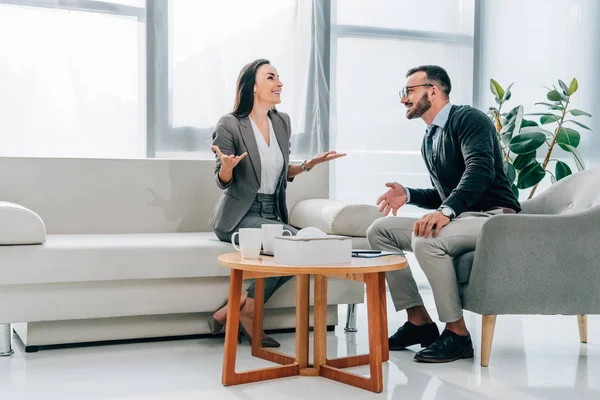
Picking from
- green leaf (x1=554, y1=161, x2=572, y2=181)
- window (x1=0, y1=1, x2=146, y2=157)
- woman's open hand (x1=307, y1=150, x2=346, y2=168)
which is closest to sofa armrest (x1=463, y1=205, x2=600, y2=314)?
woman's open hand (x1=307, y1=150, x2=346, y2=168)

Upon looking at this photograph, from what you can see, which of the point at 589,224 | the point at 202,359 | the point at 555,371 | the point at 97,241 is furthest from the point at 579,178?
the point at 97,241

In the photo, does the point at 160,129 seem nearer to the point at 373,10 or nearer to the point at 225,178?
the point at 225,178

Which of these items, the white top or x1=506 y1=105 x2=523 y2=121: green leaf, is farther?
x1=506 y1=105 x2=523 y2=121: green leaf

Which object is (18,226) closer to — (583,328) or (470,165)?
(470,165)

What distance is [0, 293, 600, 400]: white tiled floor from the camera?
2172mm

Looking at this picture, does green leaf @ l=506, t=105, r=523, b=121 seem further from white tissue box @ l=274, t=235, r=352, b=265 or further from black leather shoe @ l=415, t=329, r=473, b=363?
white tissue box @ l=274, t=235, r=352, b=265

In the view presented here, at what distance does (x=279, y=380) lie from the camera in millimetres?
2328

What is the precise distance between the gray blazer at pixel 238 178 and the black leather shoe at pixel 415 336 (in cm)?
74

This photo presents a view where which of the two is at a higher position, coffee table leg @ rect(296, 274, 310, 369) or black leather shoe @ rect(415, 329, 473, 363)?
coffee table leg @ rect(296, 274, 310, 369)

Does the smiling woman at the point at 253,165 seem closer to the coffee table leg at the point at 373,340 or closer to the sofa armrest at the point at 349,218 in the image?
the sofa armrest at the point at 349,218

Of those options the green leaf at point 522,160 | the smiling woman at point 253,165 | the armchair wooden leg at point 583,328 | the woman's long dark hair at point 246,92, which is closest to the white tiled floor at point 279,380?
the armchair wooden leg at point 583,328

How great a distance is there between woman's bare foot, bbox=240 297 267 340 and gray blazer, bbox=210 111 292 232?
0.30 m

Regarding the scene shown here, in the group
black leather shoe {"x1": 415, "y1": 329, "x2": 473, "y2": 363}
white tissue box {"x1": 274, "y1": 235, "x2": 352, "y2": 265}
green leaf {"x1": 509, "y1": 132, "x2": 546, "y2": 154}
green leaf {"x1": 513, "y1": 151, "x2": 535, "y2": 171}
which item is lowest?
black leather shoe {"x1": 415, "y1": 329, "x2": 473, "y2": 363}

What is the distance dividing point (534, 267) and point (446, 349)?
1.36 ft
